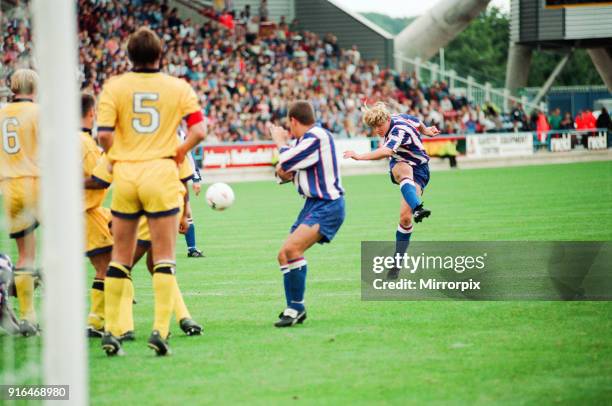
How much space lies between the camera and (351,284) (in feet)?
36.7

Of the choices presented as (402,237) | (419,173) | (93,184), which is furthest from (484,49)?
(93,184)

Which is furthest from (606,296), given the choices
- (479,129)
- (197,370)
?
(479,129)

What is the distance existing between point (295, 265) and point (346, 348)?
128 centimetres

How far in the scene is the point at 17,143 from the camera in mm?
8430

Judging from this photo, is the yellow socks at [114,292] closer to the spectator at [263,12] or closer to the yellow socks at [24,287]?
the yellow socks at [24,287]

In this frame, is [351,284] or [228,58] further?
[228,58]

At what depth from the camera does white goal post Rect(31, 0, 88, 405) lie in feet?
15.2

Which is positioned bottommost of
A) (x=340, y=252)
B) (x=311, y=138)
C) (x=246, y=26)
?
(x=340, y=252)

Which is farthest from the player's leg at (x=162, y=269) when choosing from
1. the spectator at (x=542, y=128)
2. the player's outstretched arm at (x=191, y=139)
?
the spectator at (x=542, y=128)

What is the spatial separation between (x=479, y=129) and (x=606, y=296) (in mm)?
34749

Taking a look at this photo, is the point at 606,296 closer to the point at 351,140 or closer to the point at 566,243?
the point at 566,243

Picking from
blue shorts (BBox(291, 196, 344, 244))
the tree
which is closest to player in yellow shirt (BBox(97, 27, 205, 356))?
blue shorts (BBox(291, 196, 344, 244))

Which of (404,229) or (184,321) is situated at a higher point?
(404,229)

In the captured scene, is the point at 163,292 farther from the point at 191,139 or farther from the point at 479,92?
the point at 479,92
